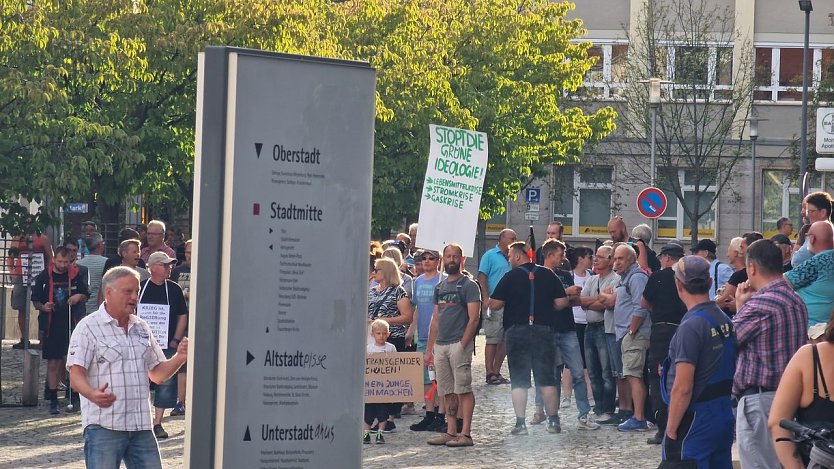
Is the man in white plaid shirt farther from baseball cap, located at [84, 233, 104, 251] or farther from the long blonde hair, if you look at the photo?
baseball cap, located at [84, 233, 104, 251]

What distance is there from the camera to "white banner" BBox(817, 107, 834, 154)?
17.6 metres

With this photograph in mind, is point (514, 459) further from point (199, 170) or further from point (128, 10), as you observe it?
point (128, 10)

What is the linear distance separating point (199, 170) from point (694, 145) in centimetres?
4063

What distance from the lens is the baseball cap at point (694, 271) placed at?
8.30 metres

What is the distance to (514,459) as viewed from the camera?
1286 cm

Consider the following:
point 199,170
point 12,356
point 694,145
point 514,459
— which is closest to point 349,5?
point 12,356

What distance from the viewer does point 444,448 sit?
1368 centimetres

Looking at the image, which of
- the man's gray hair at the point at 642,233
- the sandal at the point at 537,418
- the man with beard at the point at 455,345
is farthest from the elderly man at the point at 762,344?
the man's gray hair at the point at 642,233

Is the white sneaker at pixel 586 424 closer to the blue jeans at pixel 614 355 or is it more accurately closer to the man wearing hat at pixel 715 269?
the blue jeans at pixel 614 355

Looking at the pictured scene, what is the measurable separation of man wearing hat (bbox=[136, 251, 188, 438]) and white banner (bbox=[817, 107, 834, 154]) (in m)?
8.05

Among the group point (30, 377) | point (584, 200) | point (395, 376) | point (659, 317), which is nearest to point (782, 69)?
point (584, 200)

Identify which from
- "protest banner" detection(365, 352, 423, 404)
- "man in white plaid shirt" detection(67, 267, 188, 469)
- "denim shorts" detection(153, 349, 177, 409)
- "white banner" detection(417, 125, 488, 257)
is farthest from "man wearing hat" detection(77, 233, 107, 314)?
"man in white plaid shirt" detection(67, 267, 188, 469)

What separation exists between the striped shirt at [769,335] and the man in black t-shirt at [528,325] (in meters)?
6.04

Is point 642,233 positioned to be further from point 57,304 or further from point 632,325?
point 57,304
